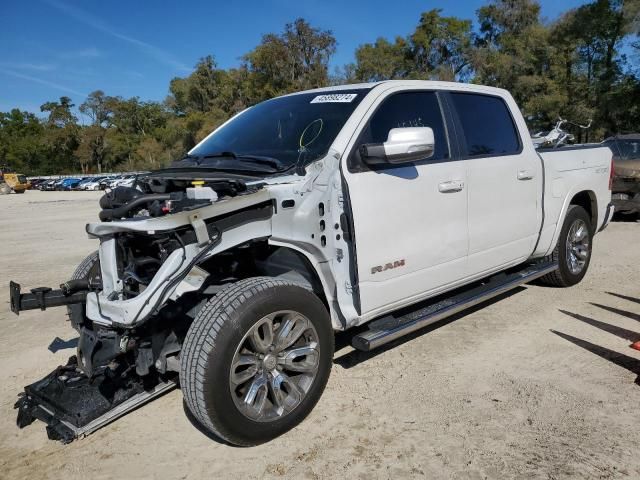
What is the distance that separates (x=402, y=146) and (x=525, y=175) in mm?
1944

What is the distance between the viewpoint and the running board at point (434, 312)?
3371mm

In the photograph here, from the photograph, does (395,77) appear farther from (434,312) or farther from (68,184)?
(434,312)

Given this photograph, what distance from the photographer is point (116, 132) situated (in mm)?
88875

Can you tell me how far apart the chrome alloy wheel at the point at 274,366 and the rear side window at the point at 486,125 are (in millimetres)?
2047

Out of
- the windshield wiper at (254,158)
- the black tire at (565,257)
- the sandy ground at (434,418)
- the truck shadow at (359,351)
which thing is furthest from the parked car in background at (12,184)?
the black tire at (565,257)

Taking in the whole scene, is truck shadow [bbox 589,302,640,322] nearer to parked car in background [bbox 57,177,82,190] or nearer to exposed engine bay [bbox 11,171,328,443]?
exposed engine bay [bbox 11,171,328,443]

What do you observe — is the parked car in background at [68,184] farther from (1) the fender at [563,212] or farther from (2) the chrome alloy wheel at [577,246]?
(1) the fender at [563,212]

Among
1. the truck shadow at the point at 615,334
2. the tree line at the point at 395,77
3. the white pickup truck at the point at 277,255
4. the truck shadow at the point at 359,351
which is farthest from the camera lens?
the tree line at the point at 395,77

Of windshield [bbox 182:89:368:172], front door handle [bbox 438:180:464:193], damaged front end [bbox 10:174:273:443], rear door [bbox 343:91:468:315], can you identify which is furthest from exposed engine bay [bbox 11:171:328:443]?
front door handle [bbox 438:180:464:193]

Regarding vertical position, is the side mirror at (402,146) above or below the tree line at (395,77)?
below

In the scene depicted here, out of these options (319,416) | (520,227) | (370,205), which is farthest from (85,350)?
(520,227)

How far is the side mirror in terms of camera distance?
315 cm

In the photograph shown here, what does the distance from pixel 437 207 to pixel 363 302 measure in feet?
3.07

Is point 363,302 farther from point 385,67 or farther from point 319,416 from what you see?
point 385,67
